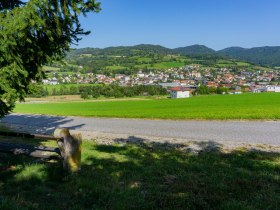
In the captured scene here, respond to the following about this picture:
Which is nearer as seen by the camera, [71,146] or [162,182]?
[162,182]

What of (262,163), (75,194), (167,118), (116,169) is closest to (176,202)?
(75,194)

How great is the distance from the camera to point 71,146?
7.55 metres

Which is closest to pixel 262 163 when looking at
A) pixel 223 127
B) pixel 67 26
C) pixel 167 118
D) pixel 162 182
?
pixel 162 182

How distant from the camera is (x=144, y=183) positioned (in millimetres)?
6660

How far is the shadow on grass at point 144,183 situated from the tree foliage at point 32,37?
2.18 metres

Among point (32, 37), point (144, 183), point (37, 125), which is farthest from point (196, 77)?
point (144, 183)

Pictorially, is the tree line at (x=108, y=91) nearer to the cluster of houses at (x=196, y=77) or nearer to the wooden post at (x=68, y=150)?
the cluster of houses at (x=196, y=77)

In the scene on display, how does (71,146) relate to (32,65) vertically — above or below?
below

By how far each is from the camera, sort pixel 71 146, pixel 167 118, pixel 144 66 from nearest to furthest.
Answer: pixel 71 146 → pixel 167 118 → pixel 144 66

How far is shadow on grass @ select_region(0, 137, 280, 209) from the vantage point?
5.39 meters

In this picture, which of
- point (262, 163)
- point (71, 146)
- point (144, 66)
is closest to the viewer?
point (71, 146)

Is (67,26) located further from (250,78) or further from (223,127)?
(250,78)

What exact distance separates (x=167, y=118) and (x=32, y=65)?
17.0 meters

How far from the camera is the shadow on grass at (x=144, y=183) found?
5.39 m
